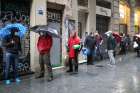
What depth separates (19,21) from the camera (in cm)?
1667

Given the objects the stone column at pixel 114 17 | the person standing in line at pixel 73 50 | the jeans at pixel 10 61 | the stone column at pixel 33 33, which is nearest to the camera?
the jeans at pixel 10 61

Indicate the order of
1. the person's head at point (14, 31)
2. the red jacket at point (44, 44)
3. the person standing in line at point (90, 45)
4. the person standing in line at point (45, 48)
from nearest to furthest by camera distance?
1. the person's head at point (14, 31)
2. the person standing in line at point (45, 48)
3. the red jacket at point (44, 44)
4. the person standing in line at point (90, 45)

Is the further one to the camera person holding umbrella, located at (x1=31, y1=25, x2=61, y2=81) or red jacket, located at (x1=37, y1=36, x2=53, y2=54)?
red jacket, located at (x1=37, y1=36, x2=53, y2=54)

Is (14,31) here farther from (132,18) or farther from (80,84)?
(132,18)

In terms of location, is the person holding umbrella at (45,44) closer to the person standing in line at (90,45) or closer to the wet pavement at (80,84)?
the wet pavement at (80,84)

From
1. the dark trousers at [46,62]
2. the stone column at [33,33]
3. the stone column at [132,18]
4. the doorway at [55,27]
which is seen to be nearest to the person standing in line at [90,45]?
the doorway at [55,27]

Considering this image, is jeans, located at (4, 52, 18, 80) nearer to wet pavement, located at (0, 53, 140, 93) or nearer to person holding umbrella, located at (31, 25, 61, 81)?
wet pavement, located at (0, 53, 140, 93)

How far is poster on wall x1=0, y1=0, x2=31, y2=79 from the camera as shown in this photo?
1557 cm

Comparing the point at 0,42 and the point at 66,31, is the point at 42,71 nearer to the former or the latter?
the point at 0,42

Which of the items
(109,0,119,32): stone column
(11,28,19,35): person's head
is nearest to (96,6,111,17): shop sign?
(109,0,119,32): stone column

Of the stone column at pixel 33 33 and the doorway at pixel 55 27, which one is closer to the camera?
the stone column at pixel 33 33

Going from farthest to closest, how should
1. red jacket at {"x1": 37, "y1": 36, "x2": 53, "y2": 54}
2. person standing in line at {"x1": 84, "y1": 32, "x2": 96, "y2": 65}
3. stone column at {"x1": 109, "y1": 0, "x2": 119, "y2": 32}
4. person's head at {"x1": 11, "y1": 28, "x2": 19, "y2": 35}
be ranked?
stone column at {"x1": 109, "y1": 0, "x2": 119, "y2": 32}, person standing in line at {"x1": 84, "y1": 32, "x2": 96, "y2": 65}, red jacket at {"x1": 37, "y1": 36, "x2": 53, "y2": 54}, person's head at {"x1": 11, "y1": 28, "x2": 19, "y2": 35}

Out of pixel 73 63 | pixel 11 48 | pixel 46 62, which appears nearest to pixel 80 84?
pixel 46 62

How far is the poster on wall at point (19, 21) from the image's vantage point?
15.6m
